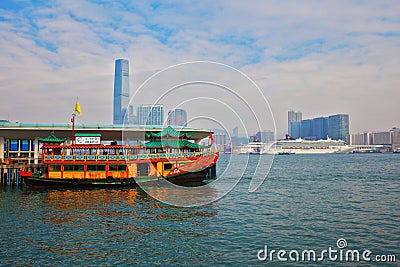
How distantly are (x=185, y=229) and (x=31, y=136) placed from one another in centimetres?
4877

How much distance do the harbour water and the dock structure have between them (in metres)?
14.7

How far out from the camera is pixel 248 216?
2892cm

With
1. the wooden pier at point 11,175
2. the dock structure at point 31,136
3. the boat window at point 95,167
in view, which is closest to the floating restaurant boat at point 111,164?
the boat window at point 95,167

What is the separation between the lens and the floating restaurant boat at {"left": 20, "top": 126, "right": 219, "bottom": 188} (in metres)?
46.5

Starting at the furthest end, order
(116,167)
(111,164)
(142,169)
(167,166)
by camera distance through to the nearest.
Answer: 1. (167,166)
2. (142,169)
3. (116,167)
4. (111,164)

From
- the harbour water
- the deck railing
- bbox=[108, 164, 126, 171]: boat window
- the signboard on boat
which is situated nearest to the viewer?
the harbour water

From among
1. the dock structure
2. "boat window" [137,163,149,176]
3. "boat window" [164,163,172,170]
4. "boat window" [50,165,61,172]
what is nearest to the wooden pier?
the dock structure

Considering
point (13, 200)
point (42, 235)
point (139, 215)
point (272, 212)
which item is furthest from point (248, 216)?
point (13, 200)

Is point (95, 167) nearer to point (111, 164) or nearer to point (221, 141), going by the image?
point (111, 164)

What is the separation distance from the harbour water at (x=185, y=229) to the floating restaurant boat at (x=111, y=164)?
6.95m

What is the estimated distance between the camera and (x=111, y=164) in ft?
157

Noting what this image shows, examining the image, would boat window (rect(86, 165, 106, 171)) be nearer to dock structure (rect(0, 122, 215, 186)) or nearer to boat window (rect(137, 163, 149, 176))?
boat window (rect(137, 163, 149, 176))

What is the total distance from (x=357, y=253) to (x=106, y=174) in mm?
35890

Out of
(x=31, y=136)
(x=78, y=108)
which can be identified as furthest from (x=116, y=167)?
(x=31, y=136)
